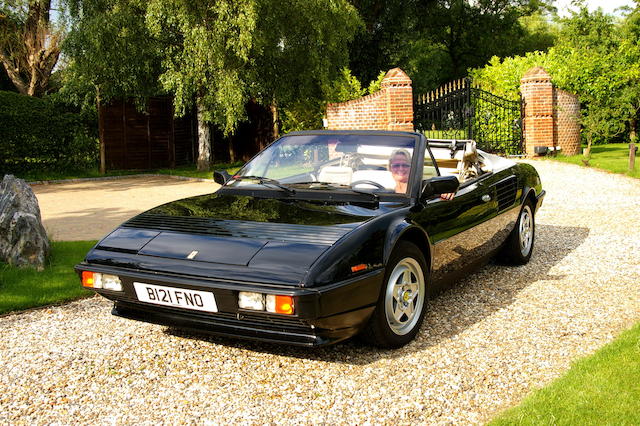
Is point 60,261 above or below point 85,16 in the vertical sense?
below

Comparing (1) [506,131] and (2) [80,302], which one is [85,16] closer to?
(1) [506,131]

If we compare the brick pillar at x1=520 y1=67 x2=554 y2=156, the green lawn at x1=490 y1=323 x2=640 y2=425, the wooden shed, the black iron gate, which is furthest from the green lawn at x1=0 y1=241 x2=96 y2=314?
the brick pillar at x1=520 y1=67 x2=554 y2=156

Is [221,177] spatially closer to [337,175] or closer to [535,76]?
[337,175]

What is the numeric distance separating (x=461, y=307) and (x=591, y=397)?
6.49ft

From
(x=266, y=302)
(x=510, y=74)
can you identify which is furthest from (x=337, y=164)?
(x=510, y=74)

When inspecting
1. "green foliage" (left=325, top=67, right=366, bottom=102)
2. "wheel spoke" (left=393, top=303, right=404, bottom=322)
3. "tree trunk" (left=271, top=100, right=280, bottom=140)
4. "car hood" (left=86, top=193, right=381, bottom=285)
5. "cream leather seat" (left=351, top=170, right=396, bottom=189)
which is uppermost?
"green foliage" (left=325, top=67, right=366, bottom=102)

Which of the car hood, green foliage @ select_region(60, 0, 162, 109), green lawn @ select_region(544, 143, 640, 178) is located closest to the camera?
the car hood

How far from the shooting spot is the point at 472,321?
5004mm

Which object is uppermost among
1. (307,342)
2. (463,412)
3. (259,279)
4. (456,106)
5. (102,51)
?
(102,51)

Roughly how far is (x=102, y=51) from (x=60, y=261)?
12706 millimetres

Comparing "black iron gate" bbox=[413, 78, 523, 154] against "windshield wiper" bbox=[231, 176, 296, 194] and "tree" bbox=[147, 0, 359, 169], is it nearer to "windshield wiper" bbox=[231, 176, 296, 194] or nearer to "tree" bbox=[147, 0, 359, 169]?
"tree" bbox=[147, 0, 359, 169]

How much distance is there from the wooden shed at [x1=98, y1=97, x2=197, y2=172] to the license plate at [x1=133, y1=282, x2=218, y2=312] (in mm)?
17672

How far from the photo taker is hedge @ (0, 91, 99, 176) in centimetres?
1866

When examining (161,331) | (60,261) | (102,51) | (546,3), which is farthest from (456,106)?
(546,3)
